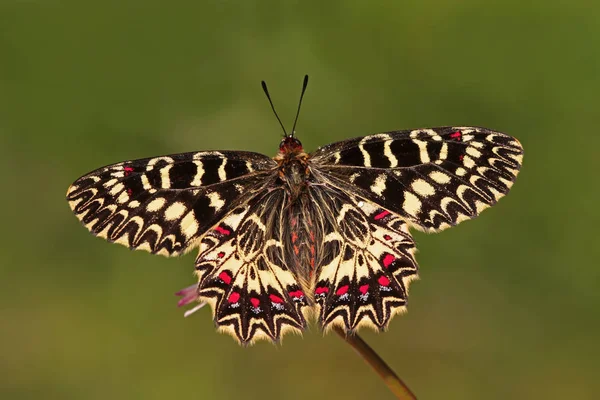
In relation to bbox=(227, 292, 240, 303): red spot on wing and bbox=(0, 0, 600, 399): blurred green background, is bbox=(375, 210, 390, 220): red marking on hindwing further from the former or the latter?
bbox=(0, 0, 600, 399): blurred green background

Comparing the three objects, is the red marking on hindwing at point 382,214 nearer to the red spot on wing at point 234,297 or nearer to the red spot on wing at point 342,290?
the red spot on wing at point 342,290

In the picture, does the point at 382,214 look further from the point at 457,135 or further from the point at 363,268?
the point at 457,135

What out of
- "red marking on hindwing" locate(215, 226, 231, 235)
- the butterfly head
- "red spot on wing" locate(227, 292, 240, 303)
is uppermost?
the butterfly head

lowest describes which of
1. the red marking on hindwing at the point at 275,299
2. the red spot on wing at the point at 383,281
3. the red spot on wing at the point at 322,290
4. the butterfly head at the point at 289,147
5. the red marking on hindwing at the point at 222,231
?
the red spot on wing at the point at 383,281

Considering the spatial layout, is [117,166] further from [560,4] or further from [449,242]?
[560,4]

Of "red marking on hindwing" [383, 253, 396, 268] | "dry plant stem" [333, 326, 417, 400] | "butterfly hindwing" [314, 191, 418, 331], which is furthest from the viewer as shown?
"red marking on hindwing" [383, 253, 396, 268]

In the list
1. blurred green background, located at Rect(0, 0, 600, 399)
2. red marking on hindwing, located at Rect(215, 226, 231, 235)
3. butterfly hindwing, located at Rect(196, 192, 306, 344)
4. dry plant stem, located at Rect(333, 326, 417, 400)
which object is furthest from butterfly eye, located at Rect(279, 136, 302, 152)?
blurred green background, located at Rect(0, 0, 600, 399)

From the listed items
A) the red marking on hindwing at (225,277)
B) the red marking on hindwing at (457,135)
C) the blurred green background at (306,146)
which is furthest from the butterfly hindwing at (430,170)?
the blurred green background at (306,146)
